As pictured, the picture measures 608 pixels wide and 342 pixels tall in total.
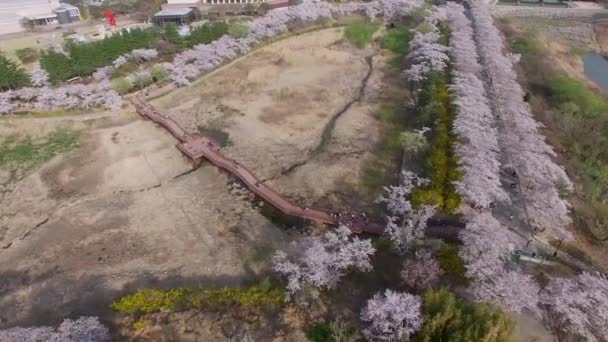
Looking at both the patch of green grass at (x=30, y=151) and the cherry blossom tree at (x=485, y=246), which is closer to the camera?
the cherry blossom tree at (x=485, y=246)

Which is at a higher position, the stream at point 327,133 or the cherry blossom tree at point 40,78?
the cherry blossom tree at point 40,78

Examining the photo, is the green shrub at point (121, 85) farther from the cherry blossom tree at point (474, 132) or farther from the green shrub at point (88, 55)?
the cherry blossom tree at point (474, 132)

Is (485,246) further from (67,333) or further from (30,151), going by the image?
(30,151)

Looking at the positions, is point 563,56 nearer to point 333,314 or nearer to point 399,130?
point 399,130

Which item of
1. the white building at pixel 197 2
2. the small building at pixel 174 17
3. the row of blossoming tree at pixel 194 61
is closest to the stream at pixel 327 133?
the row of blossoming tree at pixel 194 61

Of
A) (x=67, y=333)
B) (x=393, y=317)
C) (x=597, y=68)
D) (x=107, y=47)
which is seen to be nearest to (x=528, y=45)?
(x=597, y=68)

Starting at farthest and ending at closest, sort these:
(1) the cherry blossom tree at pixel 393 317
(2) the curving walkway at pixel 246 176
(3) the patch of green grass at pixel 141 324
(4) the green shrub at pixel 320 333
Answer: (2) the curving walkway at pixel 246 176, (3) the patch of green grass at pixel 141 324, (4) the green shrub at pixel 320 333, (1) the cherry blossom tree at pixel 393 317
